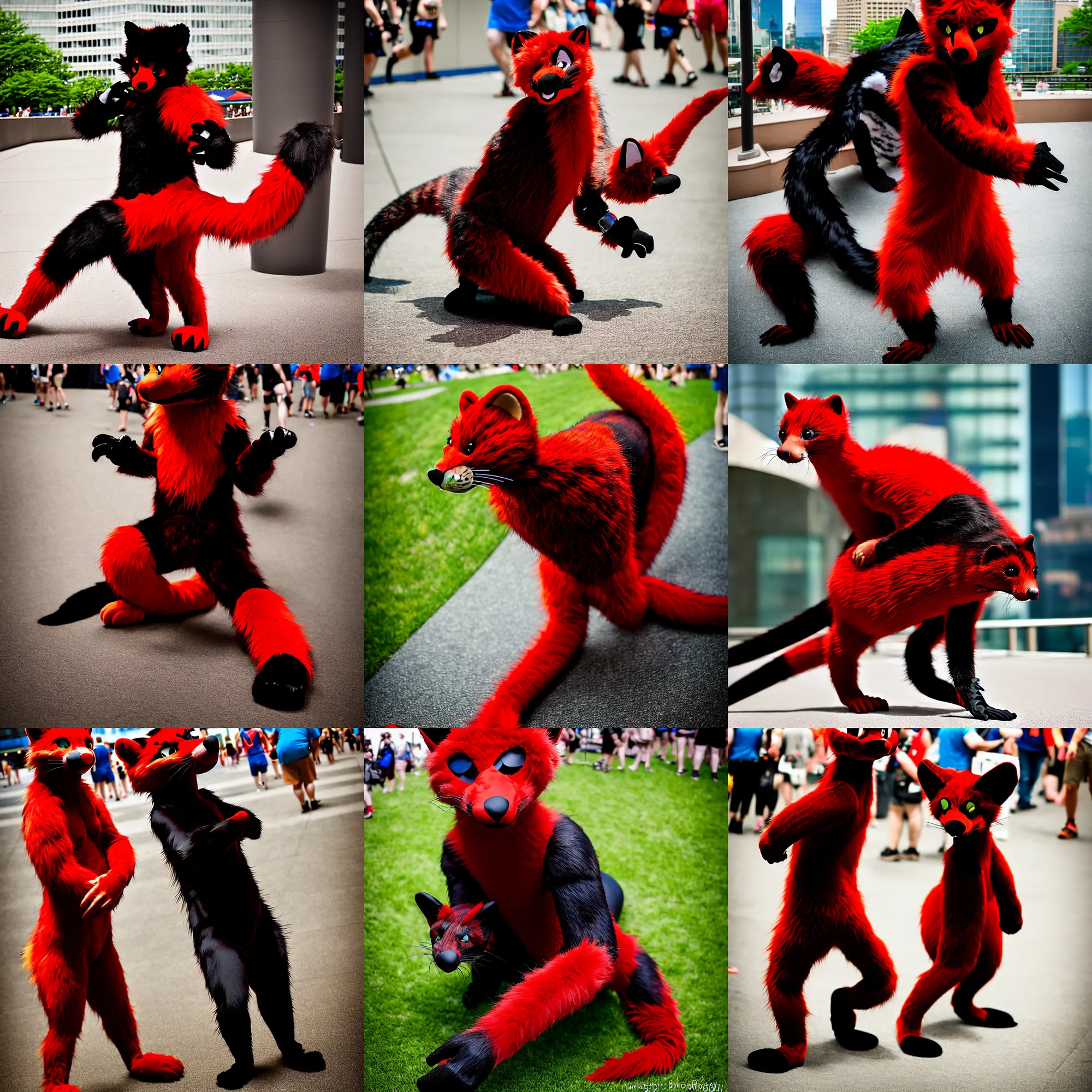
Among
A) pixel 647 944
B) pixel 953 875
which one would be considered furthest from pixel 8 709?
pixel 953 875

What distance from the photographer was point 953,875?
3037 millimetres

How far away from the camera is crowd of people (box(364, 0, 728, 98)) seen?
316 centimetres

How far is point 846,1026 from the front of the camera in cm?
308

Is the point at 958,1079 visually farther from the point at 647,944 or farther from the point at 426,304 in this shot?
the point at 426,304

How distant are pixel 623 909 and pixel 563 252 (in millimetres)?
1670

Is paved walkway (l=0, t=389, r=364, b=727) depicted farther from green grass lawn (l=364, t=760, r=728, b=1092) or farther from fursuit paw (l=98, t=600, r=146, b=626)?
green grass lawn (l=364, t=760, r=728, b=1092)

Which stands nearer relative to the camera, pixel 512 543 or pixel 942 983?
pixel 942 983

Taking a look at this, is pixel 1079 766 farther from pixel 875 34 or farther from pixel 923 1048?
pixel 875 34

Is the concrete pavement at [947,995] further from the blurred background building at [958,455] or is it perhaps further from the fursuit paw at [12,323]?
the fursuit paw at [12,323]

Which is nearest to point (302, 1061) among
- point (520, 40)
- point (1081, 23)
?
point (520, 40)

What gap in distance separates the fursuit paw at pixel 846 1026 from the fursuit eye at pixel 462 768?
1056mm

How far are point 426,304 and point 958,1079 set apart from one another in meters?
2.34

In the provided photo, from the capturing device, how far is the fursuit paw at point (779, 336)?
3.19 metres

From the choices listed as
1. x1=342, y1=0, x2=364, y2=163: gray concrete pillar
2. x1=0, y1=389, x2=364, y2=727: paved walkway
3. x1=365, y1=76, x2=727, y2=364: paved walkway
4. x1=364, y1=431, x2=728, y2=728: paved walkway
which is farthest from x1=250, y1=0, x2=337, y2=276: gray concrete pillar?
x1=364, y1=431, x2=728, y2=728: paved walkway
